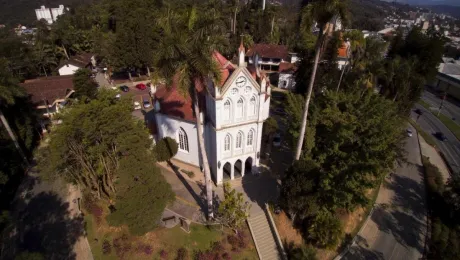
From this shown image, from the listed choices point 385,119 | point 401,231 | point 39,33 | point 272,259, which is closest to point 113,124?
point 272,259

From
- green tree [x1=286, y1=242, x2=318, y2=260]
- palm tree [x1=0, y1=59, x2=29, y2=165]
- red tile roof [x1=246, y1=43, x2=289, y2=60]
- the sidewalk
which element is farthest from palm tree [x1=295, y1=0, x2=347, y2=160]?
red tile roof [x1=246, y1=43, x2=289, y2=60]

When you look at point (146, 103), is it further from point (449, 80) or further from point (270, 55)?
point (449, 80)

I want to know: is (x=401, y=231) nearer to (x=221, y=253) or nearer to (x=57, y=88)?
(x=221, y=253)

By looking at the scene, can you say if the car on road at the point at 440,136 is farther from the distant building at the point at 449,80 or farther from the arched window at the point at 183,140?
the arched window at the point at 183,140

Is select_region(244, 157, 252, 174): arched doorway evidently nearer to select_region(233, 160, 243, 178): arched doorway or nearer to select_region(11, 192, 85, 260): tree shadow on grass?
select_region(233, 160, 243, 178): arched doorway

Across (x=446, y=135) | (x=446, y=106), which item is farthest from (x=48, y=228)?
(x=446, y=106)

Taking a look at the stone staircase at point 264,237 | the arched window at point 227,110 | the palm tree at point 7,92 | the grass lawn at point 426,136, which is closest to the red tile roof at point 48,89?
the palm tree at point 7,92
